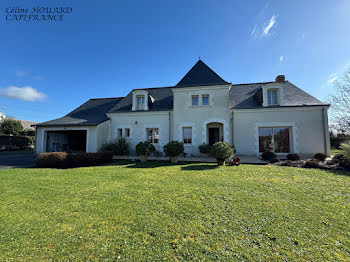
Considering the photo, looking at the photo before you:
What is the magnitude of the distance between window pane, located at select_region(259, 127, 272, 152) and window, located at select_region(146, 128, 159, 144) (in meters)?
8.45

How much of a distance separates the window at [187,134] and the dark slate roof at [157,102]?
235 cm

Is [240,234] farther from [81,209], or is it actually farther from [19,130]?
[19,130]

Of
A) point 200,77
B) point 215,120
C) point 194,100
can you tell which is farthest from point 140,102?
point 215,120

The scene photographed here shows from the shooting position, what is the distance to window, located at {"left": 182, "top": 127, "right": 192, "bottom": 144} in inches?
449

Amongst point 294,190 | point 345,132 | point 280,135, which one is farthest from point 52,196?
point 345,132

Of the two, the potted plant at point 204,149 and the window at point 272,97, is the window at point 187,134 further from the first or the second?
the window at point 272,97

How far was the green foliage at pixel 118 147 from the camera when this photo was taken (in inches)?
449

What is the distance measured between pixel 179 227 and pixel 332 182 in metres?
6.23

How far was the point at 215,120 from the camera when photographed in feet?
35.4

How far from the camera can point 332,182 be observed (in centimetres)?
513

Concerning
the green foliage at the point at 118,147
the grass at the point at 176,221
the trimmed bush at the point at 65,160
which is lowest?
the grass at the point at 176,221

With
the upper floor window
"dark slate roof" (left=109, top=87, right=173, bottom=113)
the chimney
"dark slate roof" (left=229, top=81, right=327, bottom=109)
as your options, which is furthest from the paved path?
the chimney

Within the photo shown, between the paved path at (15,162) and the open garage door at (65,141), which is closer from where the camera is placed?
the paved path at (15,162)

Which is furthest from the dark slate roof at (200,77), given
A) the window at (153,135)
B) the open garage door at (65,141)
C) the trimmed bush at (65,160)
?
the open garage door at (65,141)
